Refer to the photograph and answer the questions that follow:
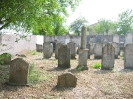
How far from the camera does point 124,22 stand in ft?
120

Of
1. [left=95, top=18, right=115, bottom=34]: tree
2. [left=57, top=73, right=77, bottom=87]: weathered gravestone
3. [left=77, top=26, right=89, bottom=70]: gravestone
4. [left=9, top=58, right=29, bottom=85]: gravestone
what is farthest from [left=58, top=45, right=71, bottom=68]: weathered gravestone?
[left=95, top=18, right=115, bottom=34]: tree

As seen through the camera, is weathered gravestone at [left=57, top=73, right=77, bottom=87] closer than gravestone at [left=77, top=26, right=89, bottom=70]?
Yes

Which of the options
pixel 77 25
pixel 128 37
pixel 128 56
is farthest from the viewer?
pixel 77 25

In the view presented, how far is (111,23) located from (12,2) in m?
41.3

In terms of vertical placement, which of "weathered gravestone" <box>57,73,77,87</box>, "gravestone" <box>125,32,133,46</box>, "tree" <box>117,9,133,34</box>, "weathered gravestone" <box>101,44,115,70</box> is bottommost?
"weathered gravestone" <box>57,73,77,87</box>

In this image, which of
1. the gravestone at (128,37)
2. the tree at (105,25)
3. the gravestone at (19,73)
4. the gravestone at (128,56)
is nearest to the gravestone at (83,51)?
the gravestone at (128,56)

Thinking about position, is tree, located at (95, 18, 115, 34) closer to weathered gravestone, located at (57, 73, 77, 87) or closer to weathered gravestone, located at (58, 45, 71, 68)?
weathered gravestone, located at (58, 45, 71, 68)

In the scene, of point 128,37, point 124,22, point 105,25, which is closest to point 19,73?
point 128,37

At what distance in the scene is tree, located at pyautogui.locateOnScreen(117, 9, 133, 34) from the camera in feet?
118

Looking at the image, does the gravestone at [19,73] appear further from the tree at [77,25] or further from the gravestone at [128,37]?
the tree at [77,25]

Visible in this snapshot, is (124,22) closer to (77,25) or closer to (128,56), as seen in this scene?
(77,25)

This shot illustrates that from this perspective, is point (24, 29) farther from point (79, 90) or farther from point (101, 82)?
point (101, 82)

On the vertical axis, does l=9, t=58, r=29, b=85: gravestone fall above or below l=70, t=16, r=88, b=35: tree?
below

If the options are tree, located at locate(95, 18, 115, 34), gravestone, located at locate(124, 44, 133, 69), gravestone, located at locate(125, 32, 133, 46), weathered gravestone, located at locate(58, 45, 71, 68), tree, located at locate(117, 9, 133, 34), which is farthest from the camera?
tree, located at locate(95, 18, 115, 34)
